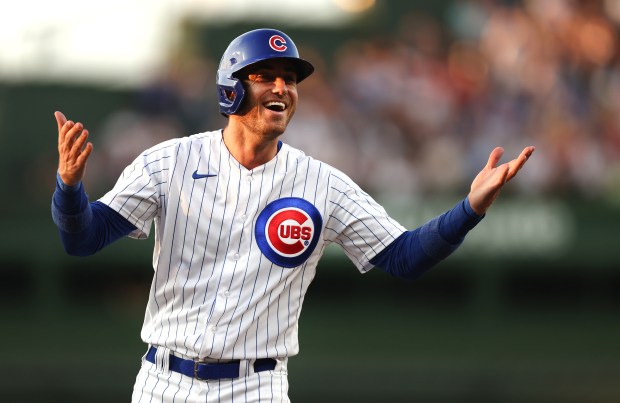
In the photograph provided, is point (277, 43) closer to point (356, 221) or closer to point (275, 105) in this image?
point (275, 105)

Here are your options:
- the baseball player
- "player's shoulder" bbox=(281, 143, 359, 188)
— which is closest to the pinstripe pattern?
the baseball player

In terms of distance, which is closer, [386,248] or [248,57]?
[248,57]

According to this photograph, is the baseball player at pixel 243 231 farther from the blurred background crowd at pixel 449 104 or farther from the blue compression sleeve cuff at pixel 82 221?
the blurred background crowd at pixel 449 104

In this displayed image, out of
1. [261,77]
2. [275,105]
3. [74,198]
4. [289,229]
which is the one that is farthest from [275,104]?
[74,198]

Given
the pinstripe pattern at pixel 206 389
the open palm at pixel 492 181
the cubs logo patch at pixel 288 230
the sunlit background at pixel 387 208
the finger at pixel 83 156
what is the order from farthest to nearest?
1. the sunlit background at pixel 387 208
2. the cubs logo patch at pixel 288 230
3. the pinstripe pattern at pixel 206 389
4. the open palm at pixel 492 181
5. the finger at pixel 83 156

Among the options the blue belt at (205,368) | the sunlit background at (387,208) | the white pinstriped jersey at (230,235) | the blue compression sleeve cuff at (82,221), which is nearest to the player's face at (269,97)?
the white pinstriped jersey at (230,235)

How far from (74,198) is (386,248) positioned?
1173mm

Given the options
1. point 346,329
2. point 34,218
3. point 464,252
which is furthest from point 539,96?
point 34,218

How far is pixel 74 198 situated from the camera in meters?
3.74

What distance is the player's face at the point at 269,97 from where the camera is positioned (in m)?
4.03

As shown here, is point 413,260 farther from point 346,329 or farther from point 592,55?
point 592,55

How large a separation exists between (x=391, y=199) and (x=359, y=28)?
231 cm

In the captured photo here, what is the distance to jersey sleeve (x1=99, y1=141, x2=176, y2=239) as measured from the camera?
13.0ft

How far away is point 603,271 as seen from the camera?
10102 mm
